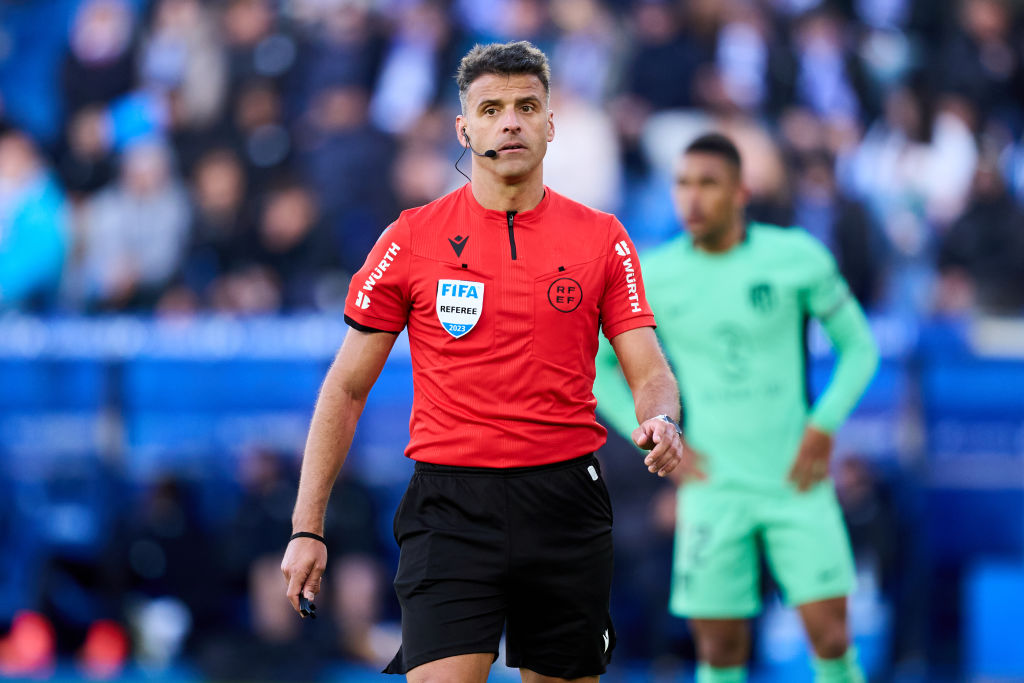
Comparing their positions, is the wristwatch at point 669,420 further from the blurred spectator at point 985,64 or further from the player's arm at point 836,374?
the blurred spectator at point 985,64

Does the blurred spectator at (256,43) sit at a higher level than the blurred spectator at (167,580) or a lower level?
higher

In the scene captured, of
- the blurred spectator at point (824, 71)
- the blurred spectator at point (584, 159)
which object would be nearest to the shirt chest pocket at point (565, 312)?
the blurred spectator at point (584, 159)

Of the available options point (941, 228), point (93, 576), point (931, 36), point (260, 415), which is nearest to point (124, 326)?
point (260, 415)

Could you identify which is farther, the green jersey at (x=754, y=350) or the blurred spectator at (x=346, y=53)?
the blurred spectator at (x=346, y=53)

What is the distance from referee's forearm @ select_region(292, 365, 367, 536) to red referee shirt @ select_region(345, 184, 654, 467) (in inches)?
8.3

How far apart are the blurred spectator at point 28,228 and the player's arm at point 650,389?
25.9ft

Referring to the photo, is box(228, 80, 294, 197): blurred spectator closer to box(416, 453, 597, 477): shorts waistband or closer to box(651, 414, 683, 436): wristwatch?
box(416, 453, 597, 477): shorts waistband

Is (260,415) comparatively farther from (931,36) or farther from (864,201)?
(931,36)

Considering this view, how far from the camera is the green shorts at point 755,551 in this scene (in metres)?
5.86

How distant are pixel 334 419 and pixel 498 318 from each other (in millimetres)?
605

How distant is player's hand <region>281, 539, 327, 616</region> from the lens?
390 cm

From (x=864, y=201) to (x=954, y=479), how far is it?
7.96ft

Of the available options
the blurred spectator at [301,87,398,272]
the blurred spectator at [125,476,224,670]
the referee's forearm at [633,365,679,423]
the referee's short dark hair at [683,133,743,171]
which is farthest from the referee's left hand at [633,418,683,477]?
the blurred spectator at [301,87,398,272]

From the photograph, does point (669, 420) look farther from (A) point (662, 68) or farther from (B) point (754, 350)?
(A) point (662, 68)
